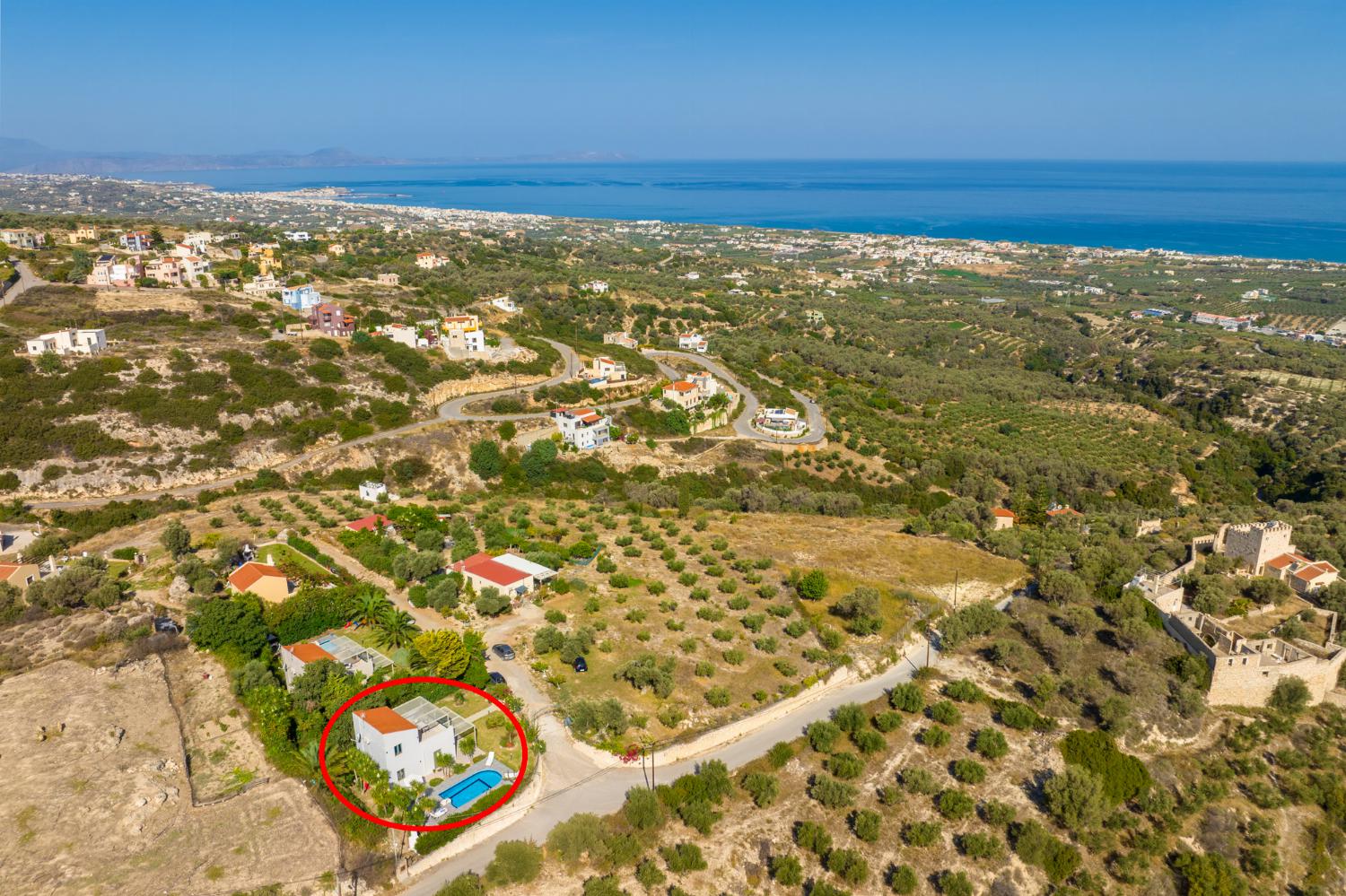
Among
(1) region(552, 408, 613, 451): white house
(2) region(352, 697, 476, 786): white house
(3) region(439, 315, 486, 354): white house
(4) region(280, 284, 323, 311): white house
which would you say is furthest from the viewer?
(4) region(280, 284, 323, 311): white house

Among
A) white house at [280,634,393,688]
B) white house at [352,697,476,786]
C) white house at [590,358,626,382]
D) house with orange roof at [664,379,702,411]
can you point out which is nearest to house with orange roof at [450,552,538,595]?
white house at [280,634,393,688]

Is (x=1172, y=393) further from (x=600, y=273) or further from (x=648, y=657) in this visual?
(x=648, y=657)

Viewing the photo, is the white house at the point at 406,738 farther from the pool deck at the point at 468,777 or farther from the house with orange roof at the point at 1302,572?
the house with orange roof at the point at 1302,572

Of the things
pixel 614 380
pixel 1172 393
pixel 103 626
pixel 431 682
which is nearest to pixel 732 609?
pixel 431 682

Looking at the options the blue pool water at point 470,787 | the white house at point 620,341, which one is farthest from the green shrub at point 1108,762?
the white house at point 620,341

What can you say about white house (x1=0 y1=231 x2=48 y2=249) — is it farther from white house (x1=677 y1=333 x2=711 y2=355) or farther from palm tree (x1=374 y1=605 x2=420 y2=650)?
palm tree (x1=374 y1=605 x2=420 y2=650)

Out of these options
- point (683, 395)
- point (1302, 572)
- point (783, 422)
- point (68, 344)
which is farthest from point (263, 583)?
point (1302, 572)

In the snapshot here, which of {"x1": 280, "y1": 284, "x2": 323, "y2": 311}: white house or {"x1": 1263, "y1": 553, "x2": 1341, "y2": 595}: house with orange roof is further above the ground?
{"x1": 280, "y1": 284, "x2": 323, "y2": 311}: white house
